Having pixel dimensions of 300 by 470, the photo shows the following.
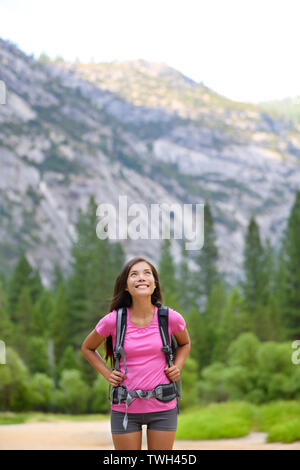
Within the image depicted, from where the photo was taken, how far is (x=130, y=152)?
8619 cm

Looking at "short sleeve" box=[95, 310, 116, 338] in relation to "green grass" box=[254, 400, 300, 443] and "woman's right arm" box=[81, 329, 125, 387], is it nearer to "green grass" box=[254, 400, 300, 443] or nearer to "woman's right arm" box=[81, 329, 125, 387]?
"woman's right arm" box=[81, 329, 125, 387]

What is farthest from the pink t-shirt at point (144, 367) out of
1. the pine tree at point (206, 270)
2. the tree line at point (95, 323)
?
the pine tree at point (206, 270)

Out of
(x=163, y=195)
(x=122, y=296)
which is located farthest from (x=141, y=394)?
(x=163, y=195)

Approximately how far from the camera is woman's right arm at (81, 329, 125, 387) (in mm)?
2184

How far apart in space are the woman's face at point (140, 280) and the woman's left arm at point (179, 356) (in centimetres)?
21

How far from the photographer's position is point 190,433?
1227 cm

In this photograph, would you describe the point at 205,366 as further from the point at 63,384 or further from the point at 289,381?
the point at 289,381

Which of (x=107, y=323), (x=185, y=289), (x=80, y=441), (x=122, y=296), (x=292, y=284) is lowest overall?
(x=80, y=441)

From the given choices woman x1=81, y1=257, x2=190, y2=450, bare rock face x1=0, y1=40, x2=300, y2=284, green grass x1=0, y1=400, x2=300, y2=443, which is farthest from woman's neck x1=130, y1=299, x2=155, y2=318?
bare rock face x1=0, y1=40, x2=300, y2=284

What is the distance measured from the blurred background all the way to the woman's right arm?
13.3 inches

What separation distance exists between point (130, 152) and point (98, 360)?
84776mm

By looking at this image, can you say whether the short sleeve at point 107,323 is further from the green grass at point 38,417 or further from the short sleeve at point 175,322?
the green grass at point 38,417

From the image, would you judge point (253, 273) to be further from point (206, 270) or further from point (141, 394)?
point (141, 394)

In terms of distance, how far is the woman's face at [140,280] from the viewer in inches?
90.6
